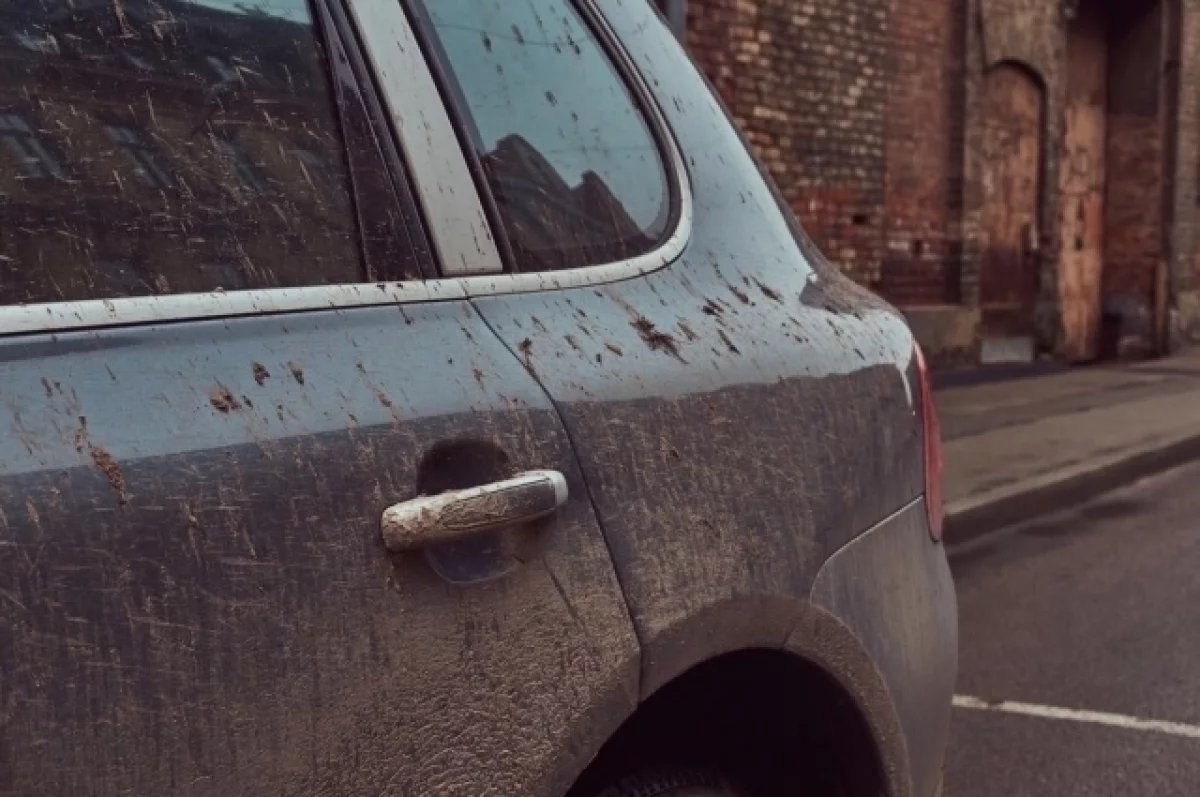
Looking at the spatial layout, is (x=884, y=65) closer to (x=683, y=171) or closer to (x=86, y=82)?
(x=683, y=171)

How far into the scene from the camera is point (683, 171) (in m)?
2.11

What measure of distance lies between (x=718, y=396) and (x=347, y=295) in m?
0.56

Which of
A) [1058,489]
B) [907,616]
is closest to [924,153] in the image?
[1058,489]

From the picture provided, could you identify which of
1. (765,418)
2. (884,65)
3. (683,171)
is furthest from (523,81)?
(884,65)

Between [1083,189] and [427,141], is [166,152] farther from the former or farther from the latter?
[1083,189]

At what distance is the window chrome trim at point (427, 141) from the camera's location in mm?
1691

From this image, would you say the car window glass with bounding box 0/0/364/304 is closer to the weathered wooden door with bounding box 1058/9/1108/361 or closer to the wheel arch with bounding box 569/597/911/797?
the wheel arch with bounding box 569/597/911/797

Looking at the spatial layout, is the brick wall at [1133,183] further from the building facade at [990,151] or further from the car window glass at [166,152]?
the car window glass at [166,152]

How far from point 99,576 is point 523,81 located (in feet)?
3.21

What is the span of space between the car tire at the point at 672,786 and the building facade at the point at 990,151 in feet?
23.0

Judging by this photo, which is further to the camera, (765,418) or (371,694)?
(765,418)

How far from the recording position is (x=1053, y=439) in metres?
10.0

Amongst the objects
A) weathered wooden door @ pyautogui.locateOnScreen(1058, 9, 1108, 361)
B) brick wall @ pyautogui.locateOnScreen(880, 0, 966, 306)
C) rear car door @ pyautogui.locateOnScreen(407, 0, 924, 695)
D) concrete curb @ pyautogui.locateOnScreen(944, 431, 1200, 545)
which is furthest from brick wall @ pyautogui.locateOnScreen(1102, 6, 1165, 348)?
rear car door @ pyautogui.locateOnScreen(407, 0, 924, 695)

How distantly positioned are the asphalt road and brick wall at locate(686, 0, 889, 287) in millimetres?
4662
